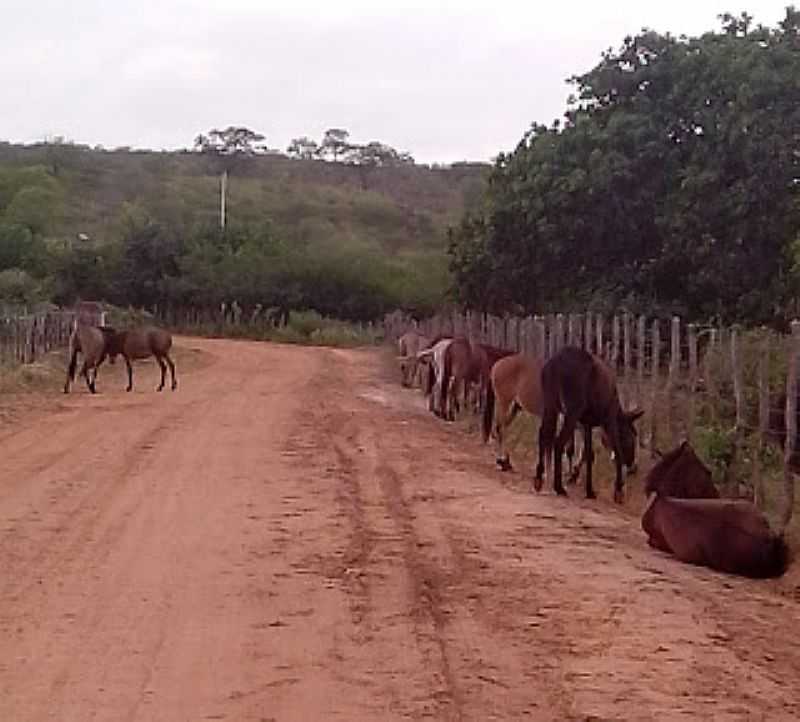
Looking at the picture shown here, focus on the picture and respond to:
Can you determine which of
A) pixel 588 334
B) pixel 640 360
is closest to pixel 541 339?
pixel 588 334

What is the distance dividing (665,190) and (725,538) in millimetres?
22988

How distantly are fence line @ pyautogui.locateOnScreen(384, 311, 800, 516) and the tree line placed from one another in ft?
31.8

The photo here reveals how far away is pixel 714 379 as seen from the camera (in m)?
15.4

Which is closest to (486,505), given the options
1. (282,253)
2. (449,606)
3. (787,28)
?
(449,606)

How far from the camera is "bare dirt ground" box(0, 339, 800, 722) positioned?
23.1 ft

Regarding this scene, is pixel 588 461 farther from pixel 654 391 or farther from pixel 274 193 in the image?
pixel 274 193

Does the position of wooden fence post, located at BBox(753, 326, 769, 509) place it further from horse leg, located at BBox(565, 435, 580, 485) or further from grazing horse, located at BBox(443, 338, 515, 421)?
grazing horse, located at BBox(443, 338, 515, 421)

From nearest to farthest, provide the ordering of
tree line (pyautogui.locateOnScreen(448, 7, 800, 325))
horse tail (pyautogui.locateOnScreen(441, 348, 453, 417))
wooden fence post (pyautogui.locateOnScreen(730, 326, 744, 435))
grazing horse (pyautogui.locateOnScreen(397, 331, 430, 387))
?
wooden fence post (pyautogui.locateOnScreen(730, 326, 744, 435))
horse tail (pyautogui.locateOnScreen(441, 348, 453, 417))
tree line (pyautogui.locateOnScreen(448, 7, 800, 325))
grazing horse (pyautogui.locateOnScreen(397, 331, 430, 387))

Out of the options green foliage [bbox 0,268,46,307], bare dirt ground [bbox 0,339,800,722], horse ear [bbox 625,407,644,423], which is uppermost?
green foliage [bbox 0,268,46,307]

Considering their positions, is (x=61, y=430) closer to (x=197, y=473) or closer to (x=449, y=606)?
(x=197, y=473)

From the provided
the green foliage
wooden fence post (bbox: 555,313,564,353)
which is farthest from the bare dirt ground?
the green foliage

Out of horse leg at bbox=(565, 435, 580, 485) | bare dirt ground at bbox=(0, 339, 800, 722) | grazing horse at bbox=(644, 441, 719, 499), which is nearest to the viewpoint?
bare dirt ground at bbox=(0, 339, 800, 722)

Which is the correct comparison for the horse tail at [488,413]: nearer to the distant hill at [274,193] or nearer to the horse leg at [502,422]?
the horse leg at [502,422]

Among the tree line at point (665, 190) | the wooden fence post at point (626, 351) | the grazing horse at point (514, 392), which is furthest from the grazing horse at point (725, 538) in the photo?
the tree line at point (665, 190)
